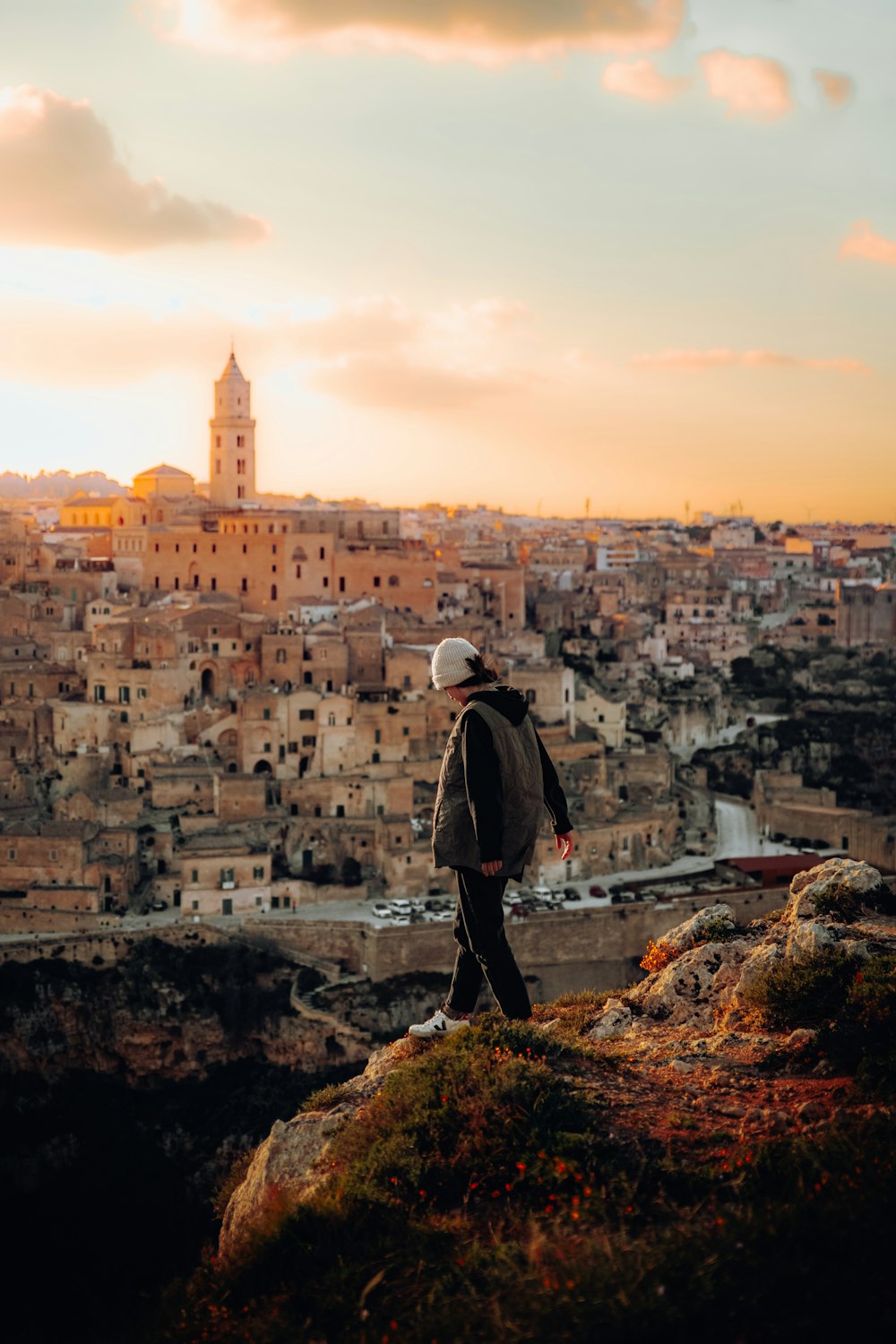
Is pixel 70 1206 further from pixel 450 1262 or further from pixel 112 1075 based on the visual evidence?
pixel 450 1262

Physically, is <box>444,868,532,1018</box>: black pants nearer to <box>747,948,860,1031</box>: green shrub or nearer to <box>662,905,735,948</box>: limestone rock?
<box>747,948,860,1031</box>: green shrub

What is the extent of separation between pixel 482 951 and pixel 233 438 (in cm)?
4341

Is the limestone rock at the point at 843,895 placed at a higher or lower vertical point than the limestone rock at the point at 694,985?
higher

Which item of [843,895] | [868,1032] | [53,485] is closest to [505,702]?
[868,1032]

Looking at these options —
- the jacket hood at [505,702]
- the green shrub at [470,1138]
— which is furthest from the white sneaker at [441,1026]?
the jacket hood at [505,702]

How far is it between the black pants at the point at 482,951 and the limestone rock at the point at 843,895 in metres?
2.19

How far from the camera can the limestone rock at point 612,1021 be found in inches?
234

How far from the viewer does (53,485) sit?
9444 cm

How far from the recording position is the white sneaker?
4883 millimetres

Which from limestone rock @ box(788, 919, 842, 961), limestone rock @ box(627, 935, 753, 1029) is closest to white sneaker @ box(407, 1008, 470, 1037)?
limestone rock @ box(627, 935, 753, 1029)

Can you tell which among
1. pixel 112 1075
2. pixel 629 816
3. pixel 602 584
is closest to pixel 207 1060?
pixel 112 1075

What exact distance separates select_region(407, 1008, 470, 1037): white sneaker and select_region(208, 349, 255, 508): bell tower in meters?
42.0

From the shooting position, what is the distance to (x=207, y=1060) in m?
21.0

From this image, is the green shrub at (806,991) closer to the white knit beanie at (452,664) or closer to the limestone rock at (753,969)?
the limestone rock at (753,969)
